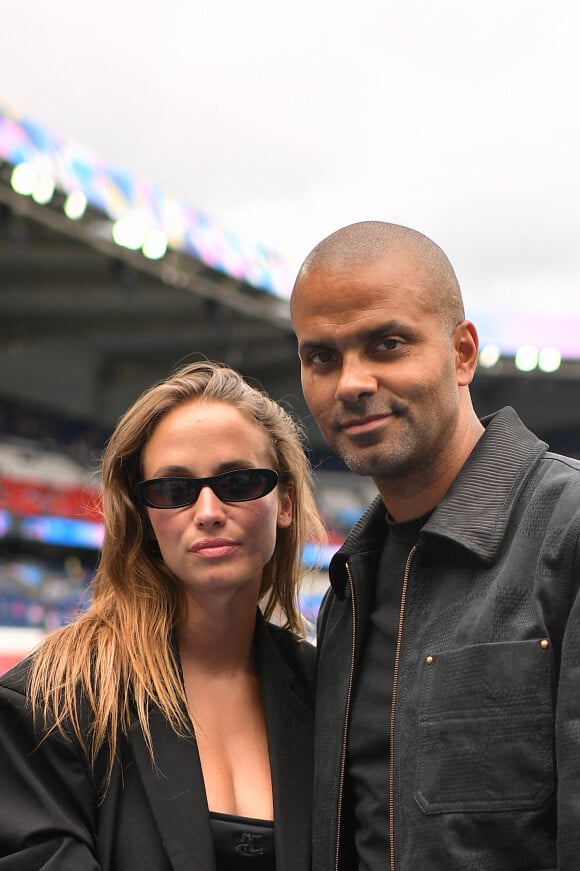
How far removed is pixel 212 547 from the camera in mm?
2455

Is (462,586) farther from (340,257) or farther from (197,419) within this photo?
(197,419)

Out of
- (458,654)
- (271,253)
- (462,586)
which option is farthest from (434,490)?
(271,253)

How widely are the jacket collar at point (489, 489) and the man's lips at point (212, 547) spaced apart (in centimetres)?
55

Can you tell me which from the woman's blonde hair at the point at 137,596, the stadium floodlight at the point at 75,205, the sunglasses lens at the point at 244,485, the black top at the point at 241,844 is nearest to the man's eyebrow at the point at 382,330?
the sunglasses lens at the point at 244,485

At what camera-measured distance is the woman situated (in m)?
2.22

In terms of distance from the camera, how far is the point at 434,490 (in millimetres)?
2199

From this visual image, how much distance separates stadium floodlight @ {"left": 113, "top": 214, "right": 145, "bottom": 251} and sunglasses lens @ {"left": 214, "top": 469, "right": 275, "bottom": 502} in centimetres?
1656

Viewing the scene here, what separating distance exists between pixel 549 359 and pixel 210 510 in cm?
2424

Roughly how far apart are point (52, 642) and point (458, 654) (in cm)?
103

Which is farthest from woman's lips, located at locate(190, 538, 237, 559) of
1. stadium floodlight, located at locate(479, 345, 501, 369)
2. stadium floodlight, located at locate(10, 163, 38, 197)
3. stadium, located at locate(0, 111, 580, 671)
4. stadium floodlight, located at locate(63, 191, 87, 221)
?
stadium floodlight, located at locate(479, 345, 501, 369)

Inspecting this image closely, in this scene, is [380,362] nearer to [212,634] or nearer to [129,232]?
[212,634]

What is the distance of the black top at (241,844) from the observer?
2.27 m

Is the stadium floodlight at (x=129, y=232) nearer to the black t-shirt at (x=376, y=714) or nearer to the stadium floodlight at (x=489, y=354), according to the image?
the stadium floodlight at (x=489, y=354)

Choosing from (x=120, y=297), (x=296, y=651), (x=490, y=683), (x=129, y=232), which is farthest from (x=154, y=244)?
(x=490, y=683)
